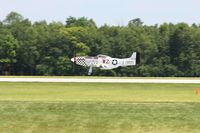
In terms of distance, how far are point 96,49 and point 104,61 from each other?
32.5ft

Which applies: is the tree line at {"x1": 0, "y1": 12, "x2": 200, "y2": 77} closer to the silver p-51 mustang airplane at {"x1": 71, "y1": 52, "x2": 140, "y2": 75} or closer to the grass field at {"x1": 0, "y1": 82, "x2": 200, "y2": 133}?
the silver p-51 mustang airplane at {"x1": 71, "y1": 52, "x2": 140, "y2": 75}

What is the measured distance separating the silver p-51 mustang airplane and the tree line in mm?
1828

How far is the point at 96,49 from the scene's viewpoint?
292 ft

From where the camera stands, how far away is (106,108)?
72.3 feet

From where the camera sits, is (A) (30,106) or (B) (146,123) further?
(A) (30,106)

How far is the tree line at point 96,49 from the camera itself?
83.2m

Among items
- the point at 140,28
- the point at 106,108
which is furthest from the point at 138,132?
the point at 140,28

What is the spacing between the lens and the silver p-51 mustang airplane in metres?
79.4

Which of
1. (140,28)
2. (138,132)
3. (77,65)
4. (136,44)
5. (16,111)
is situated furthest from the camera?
(140,28)

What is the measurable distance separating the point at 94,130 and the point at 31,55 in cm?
6629

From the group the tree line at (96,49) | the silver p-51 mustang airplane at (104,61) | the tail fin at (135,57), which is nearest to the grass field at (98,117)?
the silver p-51 mustang airplane at (104,61)

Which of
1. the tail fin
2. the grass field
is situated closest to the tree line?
the tail fin

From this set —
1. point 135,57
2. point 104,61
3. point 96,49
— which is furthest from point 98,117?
point 96,49

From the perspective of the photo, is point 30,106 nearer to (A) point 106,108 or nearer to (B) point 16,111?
(B) point 16,111
